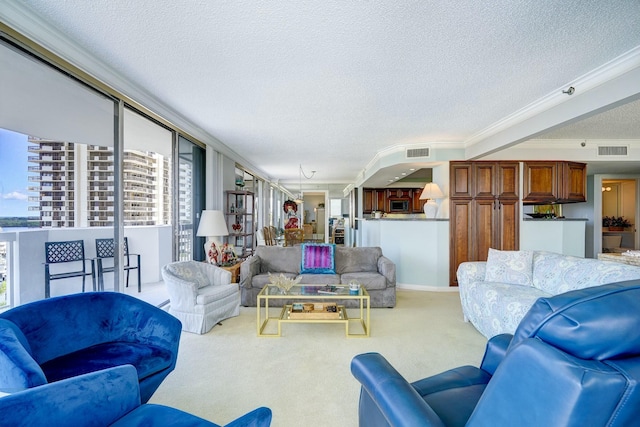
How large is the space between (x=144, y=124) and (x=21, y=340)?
113 inches

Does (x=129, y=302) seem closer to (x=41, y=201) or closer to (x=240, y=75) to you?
(x=41, y=201)

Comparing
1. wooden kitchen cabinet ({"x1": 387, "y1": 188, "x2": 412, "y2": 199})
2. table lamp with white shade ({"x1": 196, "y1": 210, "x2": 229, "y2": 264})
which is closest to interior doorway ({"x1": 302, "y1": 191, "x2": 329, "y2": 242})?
wooden kitchen cabinet ({"x1": 387, "y1": 188, "x2": 412, "y2": 199})

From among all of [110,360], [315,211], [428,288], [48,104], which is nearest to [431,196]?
[428,288]

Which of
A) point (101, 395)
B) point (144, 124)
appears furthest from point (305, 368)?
point (144, 124)

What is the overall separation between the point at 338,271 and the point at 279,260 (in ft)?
3.03

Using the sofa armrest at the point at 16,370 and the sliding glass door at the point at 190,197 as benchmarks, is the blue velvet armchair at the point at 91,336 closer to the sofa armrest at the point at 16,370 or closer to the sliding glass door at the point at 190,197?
the sofa armrest at the point at 16,370

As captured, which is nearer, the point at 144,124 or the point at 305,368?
the point at 305,368

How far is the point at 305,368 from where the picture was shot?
7.70ft

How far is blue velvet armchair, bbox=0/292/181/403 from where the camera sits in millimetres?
1482

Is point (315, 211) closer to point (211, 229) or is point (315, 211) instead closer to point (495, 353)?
point (211, 229)

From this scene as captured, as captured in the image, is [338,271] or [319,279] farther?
[338,271]

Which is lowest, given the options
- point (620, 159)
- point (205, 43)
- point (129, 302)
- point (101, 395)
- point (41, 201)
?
point (101, 395)

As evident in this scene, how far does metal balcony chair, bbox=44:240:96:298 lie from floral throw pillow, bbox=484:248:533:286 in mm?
4503

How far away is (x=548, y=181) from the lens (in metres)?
4.84
